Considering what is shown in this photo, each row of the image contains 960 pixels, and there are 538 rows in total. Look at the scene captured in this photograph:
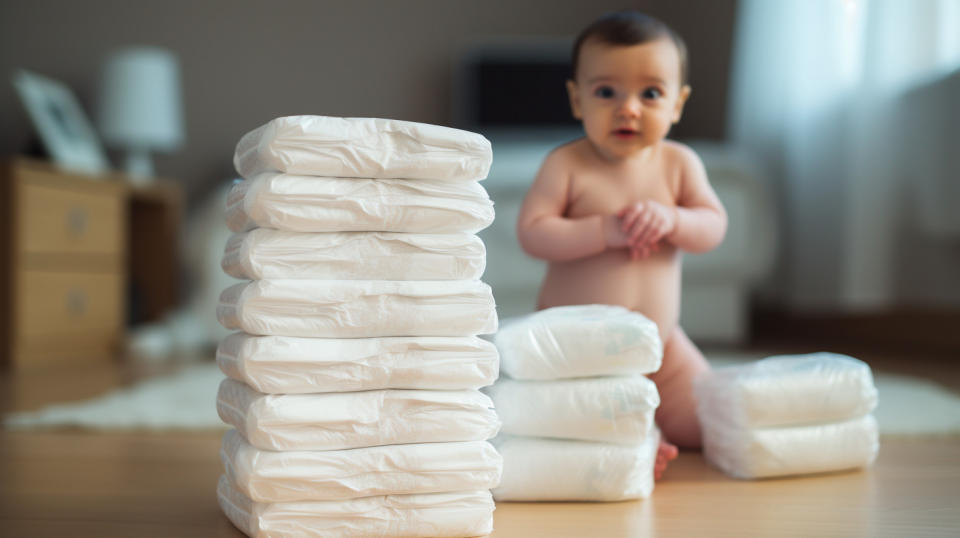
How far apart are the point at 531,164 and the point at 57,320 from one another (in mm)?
1466

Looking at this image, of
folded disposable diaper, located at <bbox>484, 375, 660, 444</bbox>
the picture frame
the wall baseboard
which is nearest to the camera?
folded disposable diaper, located at <bbox>484, 375, 660, 444</bbox>

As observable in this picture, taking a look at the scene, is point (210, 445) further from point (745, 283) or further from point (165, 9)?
point (165, 9)

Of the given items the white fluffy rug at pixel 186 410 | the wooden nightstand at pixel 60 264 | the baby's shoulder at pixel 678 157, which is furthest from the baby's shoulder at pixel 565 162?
the wooden nightstand at pixel 60 264

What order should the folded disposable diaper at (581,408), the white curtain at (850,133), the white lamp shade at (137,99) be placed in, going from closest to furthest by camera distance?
the folded disposable diaper at (581,408), the white curtain at (850,133), the white lamp shade at (137,99)

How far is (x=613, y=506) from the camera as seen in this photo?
0.91 metres

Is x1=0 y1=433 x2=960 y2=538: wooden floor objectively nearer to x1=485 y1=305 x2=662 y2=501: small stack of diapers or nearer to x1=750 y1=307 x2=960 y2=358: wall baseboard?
x1=485 y1=305 x2=662 y2=501: small stack of diapers

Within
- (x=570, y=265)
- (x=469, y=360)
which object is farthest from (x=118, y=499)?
(x=570, y=265)

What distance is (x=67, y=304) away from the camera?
8.50ft

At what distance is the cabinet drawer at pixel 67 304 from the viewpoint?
2430 mm

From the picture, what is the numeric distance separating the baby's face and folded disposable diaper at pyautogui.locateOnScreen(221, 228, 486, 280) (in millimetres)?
383

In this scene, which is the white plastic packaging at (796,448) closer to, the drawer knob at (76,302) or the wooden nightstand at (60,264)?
the wooden nightstand at (60,264)

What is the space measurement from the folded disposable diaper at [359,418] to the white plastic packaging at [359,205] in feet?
0.47

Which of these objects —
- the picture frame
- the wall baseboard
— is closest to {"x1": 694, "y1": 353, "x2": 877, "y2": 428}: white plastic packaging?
the wall baseboard

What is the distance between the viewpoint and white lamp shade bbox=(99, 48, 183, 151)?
3.56 metres
